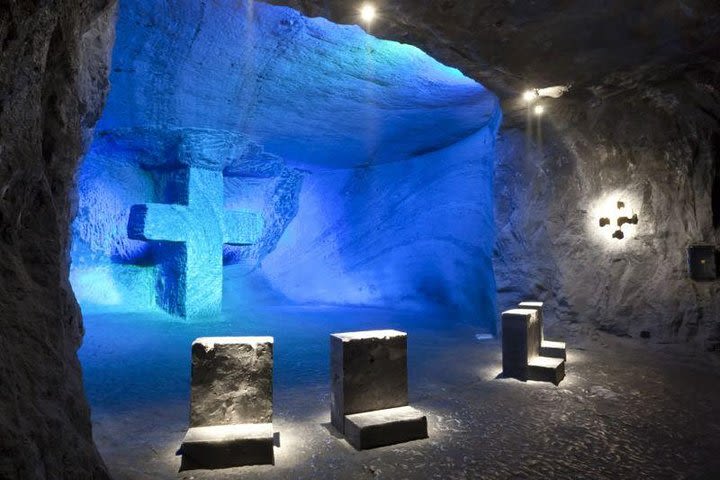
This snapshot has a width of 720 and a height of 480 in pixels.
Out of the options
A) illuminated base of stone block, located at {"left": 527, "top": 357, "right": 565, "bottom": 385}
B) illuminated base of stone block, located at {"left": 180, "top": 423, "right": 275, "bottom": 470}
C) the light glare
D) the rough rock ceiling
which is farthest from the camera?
the light glare

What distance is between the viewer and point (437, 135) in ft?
35.8

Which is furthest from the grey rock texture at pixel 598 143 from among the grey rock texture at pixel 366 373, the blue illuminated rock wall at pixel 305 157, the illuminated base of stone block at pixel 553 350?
the grey rock texture at pixel 366 373

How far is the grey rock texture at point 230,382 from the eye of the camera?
3.42 m

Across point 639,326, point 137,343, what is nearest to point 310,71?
point 137,343

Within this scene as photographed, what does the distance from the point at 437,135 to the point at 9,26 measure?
31.6 feet

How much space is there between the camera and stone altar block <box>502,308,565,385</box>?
5.20 metres

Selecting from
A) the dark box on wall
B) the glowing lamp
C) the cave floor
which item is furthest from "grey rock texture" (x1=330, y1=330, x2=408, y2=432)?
the dark box on wall

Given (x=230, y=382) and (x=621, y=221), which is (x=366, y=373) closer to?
(x=230, y=382)

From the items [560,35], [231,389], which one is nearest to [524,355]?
[231,389]

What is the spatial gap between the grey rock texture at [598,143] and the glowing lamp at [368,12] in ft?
0.32

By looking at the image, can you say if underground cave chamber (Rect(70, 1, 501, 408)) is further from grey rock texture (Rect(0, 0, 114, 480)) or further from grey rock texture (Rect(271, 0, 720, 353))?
grey rock texture (Rect(0, 0, 114, 480))

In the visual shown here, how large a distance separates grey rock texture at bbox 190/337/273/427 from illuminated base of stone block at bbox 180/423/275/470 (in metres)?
0.21

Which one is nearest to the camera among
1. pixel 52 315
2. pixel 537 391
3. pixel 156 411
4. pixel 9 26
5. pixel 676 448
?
pixel 9 26

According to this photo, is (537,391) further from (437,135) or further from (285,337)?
(437,135)
